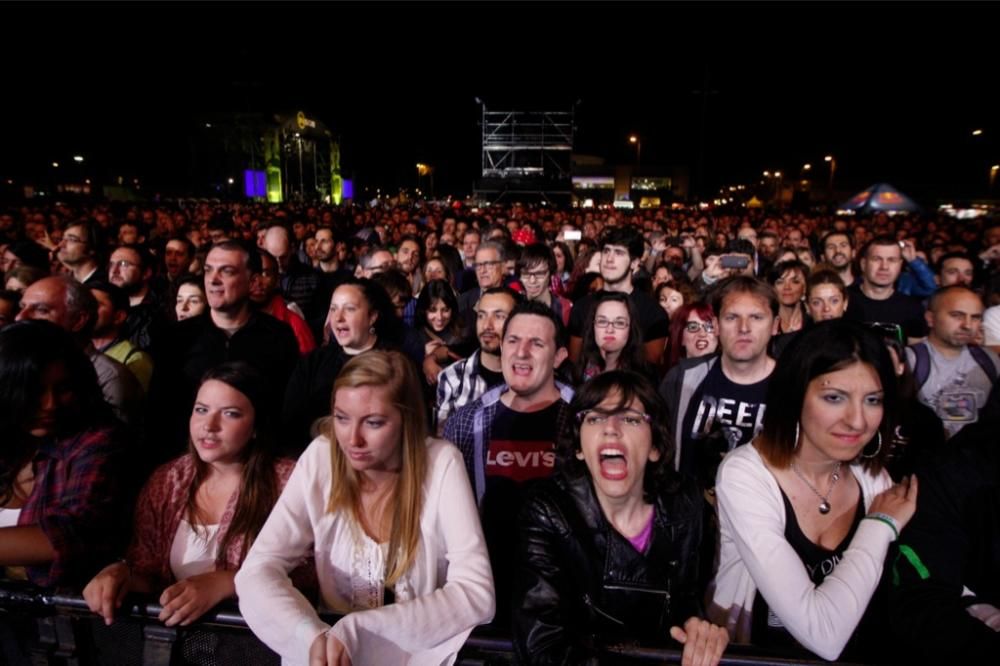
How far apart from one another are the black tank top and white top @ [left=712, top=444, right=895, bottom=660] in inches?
1.5

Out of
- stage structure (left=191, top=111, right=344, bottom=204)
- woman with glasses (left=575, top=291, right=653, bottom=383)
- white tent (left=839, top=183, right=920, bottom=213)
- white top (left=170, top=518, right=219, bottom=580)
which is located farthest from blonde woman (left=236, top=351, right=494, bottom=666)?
stage structure (left=191, top=111, right=344, bottom=204)

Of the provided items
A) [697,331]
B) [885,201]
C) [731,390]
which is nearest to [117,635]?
[731,390]

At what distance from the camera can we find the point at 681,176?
7281 centimetres

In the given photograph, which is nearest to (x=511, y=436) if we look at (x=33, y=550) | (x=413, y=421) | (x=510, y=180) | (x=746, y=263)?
(x=413, y=421)

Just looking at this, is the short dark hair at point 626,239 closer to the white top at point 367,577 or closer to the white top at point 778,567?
the white top at point 778,567

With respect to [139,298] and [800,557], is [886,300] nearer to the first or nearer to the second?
[800,557]

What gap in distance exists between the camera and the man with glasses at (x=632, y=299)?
5.18m

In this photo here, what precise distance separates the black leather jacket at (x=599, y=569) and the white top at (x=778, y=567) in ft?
0.53

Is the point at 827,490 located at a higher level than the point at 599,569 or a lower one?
higher

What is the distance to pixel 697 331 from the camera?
432 centimetres

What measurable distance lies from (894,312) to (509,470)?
4.58 meters

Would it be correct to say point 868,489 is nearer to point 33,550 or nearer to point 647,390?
point 647,390

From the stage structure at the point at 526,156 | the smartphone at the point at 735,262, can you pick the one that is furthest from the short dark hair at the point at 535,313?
the stage structure at the point at 526,156

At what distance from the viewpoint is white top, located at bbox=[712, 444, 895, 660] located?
5.87 feet
